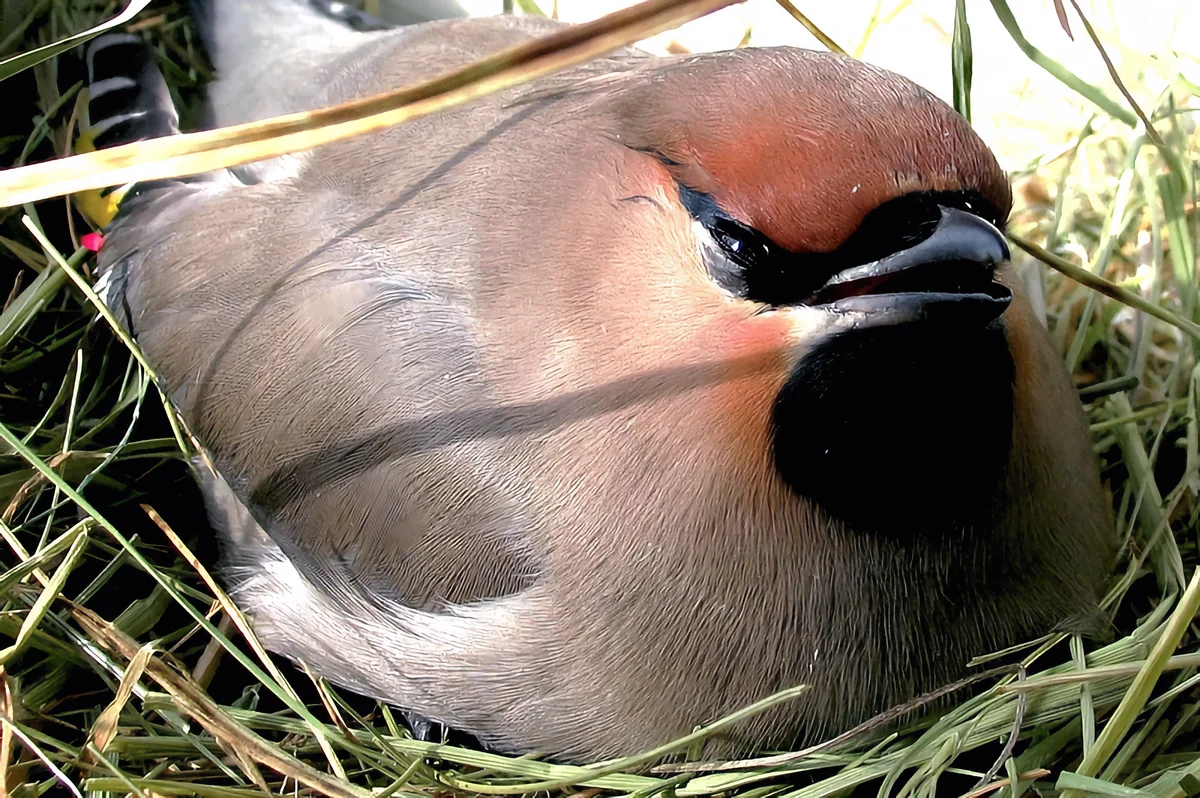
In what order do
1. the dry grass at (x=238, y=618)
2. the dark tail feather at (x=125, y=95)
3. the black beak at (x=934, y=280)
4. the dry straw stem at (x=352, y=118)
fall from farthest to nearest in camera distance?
1. the dark tail feather at (x=125, y=95)
2. the dry grass at (x=238, y=618)
3. the black beak at (x=934, y=280)
4. the dry straw stem at (x=352, y=118)

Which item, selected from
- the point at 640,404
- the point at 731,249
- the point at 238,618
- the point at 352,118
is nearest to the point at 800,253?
the point at 731,249

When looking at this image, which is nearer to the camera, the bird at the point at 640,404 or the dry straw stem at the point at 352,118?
the dry straw stem at the point at 352,118

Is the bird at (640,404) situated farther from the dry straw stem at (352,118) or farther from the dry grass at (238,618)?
the dry straw stem at (352,118)

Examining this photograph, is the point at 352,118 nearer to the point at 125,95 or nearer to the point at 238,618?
the point at 238,618

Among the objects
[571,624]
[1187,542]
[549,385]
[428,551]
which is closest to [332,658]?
[428,551]

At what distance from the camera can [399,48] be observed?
8.11 ft

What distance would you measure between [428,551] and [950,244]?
1.02 m

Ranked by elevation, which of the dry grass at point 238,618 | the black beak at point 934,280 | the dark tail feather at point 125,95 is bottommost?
the dry grass at point 238,618

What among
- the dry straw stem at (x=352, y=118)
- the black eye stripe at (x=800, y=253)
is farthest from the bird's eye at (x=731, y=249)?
the dry straw stem at (x=352, y=118)

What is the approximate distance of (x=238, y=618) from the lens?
2219 millimetres

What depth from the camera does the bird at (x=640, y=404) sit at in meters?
1.48

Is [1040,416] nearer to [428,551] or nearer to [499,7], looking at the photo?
[428,551]

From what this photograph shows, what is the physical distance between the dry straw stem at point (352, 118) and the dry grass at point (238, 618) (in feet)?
3.01

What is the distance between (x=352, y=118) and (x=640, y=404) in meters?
0.58
